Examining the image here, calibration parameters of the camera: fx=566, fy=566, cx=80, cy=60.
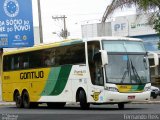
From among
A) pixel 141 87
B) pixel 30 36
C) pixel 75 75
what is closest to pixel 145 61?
pixel 141 87

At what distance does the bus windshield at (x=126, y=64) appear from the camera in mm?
24938

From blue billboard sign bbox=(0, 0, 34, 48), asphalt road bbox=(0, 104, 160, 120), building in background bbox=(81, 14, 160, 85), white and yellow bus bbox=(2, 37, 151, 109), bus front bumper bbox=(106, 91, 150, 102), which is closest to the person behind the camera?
asphalt road bbox=(0, 104, 160, 120)

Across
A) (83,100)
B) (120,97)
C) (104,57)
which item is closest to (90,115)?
(104,57)

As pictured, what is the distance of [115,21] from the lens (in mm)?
57594

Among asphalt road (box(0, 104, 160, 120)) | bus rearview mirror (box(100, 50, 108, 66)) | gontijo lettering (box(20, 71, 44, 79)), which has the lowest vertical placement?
asphalt road (box(0, 104, 160, 120))

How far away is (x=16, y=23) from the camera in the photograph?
39312 millimetres

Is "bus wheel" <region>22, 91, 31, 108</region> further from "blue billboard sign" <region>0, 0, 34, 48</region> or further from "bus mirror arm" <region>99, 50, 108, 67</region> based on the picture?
"blue billboard sign" <region>0, 0, 34, 48</region>

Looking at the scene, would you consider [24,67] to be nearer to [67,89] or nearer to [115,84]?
[67,89]

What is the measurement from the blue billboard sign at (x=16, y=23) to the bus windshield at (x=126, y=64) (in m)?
14.9

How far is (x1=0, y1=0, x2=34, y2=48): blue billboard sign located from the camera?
39.0 meters

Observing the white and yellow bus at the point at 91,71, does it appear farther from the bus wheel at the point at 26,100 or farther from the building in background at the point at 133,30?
the building in background at the point at 133,30

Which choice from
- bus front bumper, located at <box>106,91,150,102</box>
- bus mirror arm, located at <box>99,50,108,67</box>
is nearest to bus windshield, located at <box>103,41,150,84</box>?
bus front bumper, located at <box>106,91,150,102</box>

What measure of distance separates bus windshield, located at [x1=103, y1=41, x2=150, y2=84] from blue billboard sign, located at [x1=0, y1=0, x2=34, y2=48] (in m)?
14.9

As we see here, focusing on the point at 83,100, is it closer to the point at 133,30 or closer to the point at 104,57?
the point at 104,57
